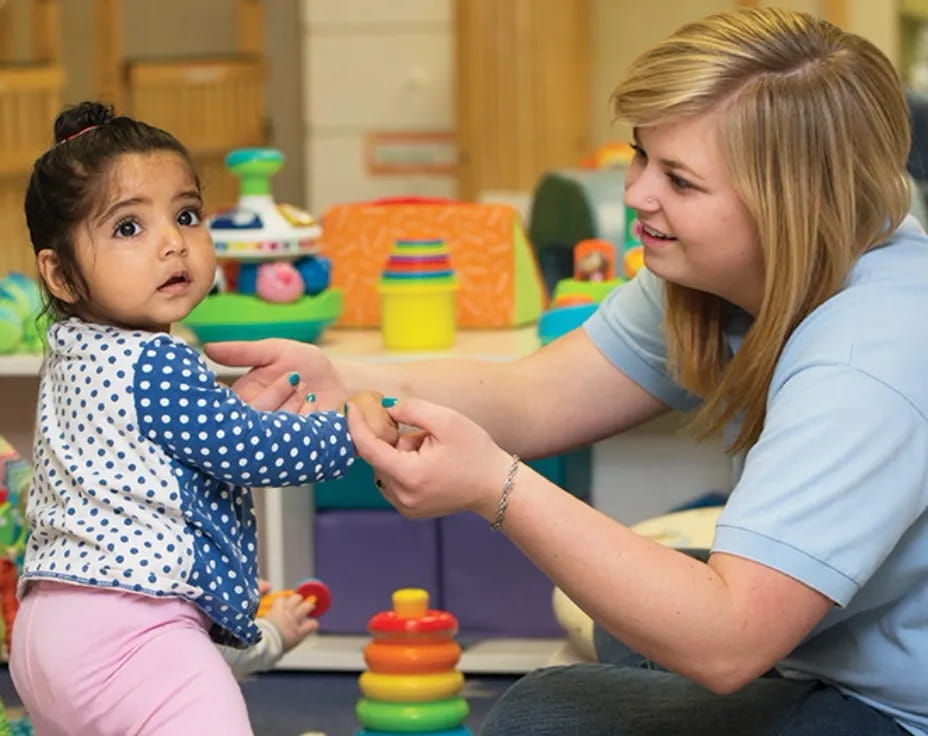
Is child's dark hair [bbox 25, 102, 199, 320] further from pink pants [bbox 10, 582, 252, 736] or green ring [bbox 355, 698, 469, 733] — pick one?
green ring [bbox 355, 698, 469, 733]

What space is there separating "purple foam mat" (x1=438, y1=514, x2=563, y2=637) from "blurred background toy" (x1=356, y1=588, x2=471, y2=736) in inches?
21.0

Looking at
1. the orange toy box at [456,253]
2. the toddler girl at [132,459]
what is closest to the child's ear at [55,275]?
the toddler girl at [132,459]

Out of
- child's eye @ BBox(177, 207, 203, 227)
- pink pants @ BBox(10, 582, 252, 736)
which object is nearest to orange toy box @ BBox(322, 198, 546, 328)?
child's eye @ BBox(177, 207, 203, 227)

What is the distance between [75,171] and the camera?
1.25 metres

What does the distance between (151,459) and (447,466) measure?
0.75 ft

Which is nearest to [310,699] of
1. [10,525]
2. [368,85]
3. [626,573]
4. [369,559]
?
[369,559]

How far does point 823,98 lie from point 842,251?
0.11 meters

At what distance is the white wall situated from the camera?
4.11 meters

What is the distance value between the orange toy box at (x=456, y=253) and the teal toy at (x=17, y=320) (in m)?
0.43

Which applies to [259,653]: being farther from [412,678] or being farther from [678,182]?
[678,182]

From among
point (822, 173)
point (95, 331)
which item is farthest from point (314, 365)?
point (822, 173)

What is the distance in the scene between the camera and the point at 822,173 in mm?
1224

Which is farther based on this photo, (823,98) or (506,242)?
(506,242)

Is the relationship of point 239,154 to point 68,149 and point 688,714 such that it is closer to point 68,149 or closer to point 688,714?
point 68,149
